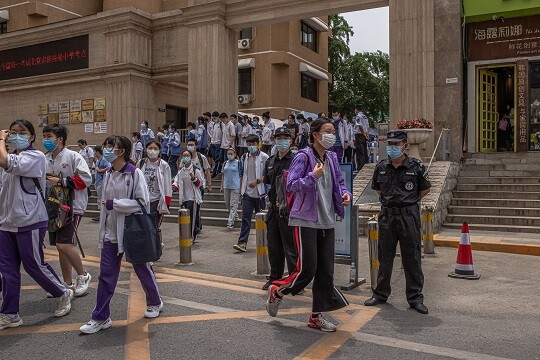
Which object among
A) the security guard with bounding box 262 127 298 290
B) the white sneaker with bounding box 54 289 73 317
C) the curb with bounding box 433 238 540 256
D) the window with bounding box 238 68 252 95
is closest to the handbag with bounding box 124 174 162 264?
the white sneaker with bounding box 54 289 73 317

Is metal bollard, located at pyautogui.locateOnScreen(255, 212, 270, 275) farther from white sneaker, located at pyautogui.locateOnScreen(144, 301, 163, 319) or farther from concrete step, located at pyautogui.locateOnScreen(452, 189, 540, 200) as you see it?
concrete step, located at pyautogui.locateOnScreen(452, 189, 540, 200)

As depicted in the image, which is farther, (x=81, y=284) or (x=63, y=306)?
(x=81, y=284)

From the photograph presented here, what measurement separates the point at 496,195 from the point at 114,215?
9763 millimetres

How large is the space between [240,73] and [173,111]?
710 cm

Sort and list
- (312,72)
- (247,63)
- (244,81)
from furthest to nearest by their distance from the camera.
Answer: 1. (312,72)
2. (244,81)
3. (247,63)

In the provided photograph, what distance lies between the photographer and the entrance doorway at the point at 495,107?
607 inches

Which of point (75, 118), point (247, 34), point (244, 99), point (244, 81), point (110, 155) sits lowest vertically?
point (110, 155)

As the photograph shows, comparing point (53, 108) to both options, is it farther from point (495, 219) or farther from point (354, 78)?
point (354, 78)

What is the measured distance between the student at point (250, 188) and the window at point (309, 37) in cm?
2395

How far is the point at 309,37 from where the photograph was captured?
33.0 m

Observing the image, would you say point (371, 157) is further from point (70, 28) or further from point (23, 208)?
point (23, 208)

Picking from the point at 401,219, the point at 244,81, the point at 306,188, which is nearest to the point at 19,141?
the point at 306,188

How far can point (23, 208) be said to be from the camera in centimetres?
492

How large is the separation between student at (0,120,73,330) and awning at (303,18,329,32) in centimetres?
2832
